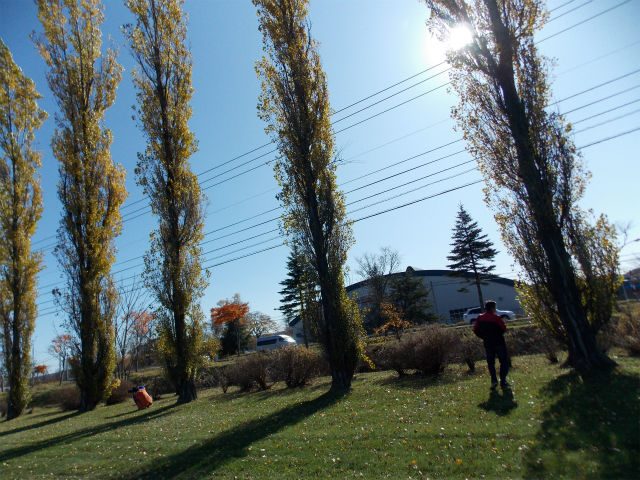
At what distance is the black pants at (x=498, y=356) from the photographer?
8.30 metres

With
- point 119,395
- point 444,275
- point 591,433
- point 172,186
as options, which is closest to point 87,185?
point 172,186

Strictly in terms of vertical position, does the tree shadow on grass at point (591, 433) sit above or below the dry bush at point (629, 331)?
below

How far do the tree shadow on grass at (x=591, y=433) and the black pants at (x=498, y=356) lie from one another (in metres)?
1.02

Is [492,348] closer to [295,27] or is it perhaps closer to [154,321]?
[295,27]

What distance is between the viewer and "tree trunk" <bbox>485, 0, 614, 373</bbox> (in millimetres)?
8633

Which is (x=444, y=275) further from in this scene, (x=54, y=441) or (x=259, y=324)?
(x=54, y=441)

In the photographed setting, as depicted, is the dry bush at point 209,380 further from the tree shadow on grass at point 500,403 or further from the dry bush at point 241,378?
the tree shadow on grass at point 500,403

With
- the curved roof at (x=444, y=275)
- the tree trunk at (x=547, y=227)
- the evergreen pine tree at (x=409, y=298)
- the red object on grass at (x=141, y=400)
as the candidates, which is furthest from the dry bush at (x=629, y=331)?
the curved roof at (x=444, y=275)

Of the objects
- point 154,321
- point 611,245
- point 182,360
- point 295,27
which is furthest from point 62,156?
point 611,245

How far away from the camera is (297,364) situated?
1577 cm

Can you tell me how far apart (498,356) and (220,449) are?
552cm

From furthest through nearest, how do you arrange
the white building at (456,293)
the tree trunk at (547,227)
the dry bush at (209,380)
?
1. the white building at (456,293)
2. the dry bush at (209,380)
3. the tree trunk at (547,227)

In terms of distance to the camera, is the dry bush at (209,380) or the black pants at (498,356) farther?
the dry bush at (209,380)

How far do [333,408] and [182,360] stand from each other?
8.33 meters
